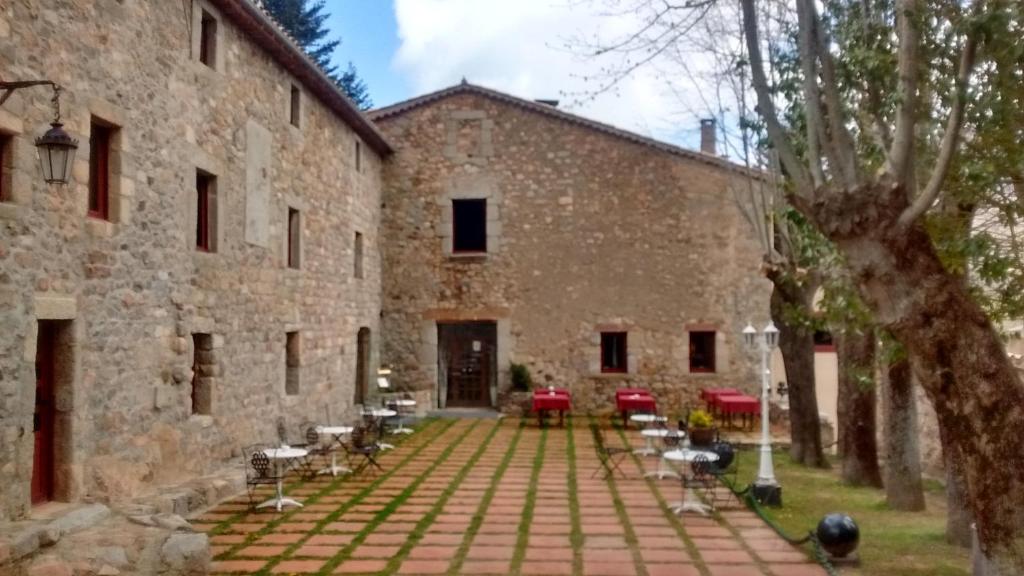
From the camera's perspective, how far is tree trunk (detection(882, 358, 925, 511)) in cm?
995

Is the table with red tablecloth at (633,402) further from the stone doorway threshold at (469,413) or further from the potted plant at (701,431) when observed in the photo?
the potted plant at (701,431)

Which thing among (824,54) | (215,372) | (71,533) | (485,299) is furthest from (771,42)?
(485,299)

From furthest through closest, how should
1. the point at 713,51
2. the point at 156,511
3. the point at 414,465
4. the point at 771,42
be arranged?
the point at 414,465
the point at 713,51
the point at 771,42
the point at 156,511

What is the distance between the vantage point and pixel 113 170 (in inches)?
330

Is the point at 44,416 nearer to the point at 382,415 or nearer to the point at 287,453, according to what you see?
the point at 287,453

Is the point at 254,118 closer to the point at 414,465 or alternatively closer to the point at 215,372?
the point at 215,372

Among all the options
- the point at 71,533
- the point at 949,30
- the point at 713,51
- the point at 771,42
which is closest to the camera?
the point at 949,30

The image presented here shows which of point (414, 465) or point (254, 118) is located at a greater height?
point (254, 118)

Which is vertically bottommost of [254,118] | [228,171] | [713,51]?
[228,171]

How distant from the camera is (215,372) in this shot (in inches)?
413

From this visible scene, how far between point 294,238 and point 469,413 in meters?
6.53

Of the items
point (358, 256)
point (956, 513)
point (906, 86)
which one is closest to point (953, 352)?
point (906, 86)

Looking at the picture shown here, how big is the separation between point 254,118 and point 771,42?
21.2ft

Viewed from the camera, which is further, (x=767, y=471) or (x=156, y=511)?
(x=767, y=471)
